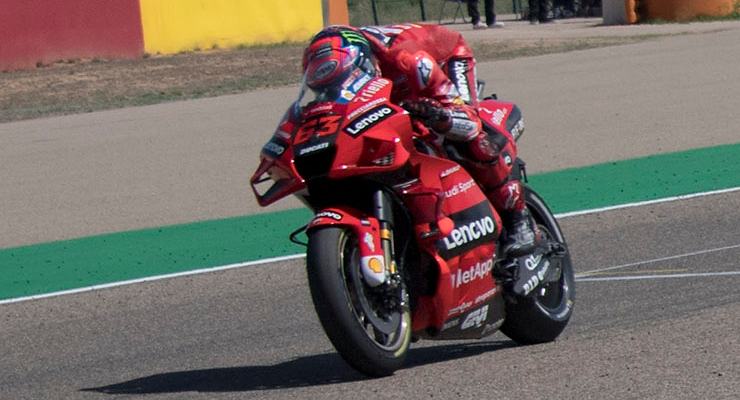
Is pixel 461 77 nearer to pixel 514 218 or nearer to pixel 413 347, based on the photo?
pixel 514 218

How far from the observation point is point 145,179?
1452 cm

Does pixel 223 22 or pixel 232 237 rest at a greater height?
pixel 232 237

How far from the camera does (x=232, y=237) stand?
10992 millimetres

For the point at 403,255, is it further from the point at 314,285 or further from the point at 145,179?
the point at 145,179

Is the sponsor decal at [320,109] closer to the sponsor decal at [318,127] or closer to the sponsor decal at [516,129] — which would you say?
the sponsor decal at [318,127]

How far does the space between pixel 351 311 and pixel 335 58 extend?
1.01 meters

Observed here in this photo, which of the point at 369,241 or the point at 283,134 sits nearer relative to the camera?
the point at 369,241

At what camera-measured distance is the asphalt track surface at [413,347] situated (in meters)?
Result: 5.87

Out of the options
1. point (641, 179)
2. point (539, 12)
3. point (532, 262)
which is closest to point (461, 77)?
point (532, 262)

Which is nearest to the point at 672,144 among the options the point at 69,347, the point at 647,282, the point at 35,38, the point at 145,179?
the point at 145,179

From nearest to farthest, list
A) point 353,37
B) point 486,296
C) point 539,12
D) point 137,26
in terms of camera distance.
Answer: point 353,37, point 486,296, point 137,26, point 539,12

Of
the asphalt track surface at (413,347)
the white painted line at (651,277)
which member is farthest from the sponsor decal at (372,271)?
the white painted line at (651,277)

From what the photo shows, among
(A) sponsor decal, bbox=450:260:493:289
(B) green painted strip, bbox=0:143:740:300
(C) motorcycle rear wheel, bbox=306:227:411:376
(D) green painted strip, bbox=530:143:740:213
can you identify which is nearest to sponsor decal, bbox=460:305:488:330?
(A) sponsor decal, bbox=450:260:493:289

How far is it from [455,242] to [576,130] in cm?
959
